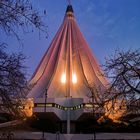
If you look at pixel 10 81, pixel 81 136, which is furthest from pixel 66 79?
pixel 10 81

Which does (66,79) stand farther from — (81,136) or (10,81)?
(10,81)

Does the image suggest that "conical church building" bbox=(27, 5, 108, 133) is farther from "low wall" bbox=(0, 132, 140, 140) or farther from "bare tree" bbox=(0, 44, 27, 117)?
"bare tree" bbox=(0, 44, 27, 117)

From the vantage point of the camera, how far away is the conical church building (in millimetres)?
48509

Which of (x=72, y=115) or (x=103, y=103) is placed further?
(x=72, y=115)

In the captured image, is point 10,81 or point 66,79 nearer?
point 10,81

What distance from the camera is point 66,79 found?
60.6 meters

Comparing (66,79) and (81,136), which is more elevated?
(66,79)

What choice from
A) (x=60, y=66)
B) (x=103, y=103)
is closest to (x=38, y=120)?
(x=60, y=66)

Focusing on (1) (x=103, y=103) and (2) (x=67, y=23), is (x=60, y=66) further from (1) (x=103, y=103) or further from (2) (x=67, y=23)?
(1) (x=103, y=103)

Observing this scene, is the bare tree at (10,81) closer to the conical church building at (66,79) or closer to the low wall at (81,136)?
the low wall at (81,136)

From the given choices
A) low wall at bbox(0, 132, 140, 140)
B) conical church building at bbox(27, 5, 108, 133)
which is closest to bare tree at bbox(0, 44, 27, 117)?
low wall at bbox(0, 132, 140, 140)

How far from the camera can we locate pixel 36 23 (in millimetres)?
5262

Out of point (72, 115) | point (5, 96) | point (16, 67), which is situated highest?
point (72, 115)

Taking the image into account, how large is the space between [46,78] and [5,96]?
52.1 metres
